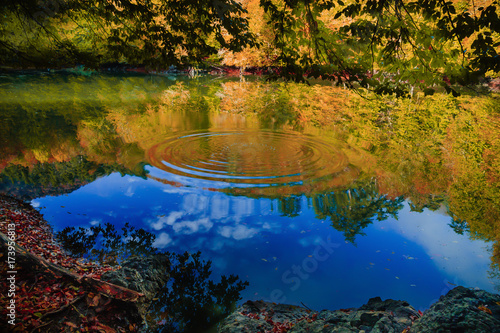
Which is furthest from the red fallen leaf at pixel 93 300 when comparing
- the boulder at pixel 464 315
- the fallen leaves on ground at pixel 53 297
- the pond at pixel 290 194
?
the boulder at pixel 464 315

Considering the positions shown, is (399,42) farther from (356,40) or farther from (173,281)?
(173,281)

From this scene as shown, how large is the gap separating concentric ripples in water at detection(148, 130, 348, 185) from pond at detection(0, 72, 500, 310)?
0.06m

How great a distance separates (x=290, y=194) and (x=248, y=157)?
2968 mm

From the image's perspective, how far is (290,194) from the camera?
328 inches

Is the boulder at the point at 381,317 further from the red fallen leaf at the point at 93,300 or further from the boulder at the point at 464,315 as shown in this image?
the red fallen leaf at the point at 93,300

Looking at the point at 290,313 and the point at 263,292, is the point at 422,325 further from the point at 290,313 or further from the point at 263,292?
the point at 263,292

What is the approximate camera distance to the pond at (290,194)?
575cm

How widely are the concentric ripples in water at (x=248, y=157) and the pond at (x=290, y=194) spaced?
0.21 feet

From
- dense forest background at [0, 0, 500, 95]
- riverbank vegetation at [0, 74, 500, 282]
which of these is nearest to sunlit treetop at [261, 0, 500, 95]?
dense forest background at [0, 0, 500, 95]

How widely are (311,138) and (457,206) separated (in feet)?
20.7

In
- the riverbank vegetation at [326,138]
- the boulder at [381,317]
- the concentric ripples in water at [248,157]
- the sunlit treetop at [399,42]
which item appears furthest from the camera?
the concentric ripples in water at [248,157]

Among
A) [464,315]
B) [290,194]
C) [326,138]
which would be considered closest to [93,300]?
[464,315]

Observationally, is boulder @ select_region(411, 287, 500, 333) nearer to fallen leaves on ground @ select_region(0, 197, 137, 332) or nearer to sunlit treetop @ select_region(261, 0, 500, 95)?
sunlit treetop @ select_region(261, 0, 500, 95)

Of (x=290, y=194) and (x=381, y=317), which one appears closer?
(x=381, y=317)
